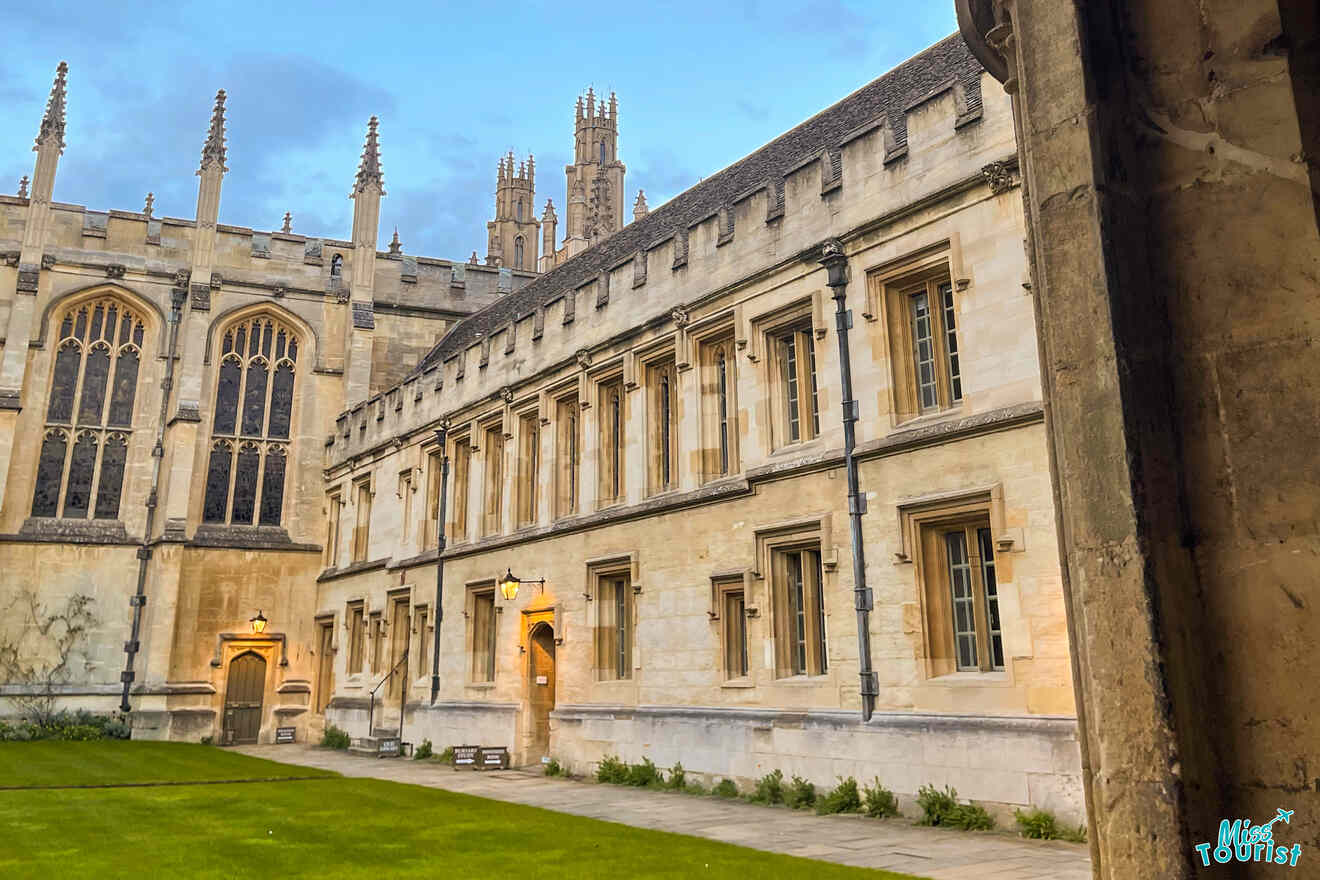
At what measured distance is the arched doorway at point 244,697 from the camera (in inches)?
1003

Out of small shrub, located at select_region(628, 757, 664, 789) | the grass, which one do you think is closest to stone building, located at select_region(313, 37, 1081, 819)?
small shrub, located at select_region(628, 757, 664, 789)

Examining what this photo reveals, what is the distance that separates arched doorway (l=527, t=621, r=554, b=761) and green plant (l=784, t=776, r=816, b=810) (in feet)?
22.7

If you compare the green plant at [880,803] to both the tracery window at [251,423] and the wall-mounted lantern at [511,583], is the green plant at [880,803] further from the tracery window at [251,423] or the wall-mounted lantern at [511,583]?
the tracery window at [251,423]

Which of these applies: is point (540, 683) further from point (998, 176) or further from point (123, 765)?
point (998, 176)

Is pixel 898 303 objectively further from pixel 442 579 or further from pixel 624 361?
pixel 442 579

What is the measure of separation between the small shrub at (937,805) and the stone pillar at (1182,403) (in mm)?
7344

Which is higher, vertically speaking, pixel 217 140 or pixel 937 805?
pixel 217 140

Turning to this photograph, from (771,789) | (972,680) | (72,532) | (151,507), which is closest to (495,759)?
(771,789)

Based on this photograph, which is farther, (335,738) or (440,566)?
(335,738)

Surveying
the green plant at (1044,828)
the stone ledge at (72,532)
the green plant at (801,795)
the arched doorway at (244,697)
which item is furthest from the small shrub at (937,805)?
the stone ledge at (72,532)

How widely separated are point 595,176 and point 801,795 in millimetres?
46171

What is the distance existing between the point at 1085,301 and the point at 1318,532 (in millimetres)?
907

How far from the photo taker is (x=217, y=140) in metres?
28.3

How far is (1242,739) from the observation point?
106 inches
